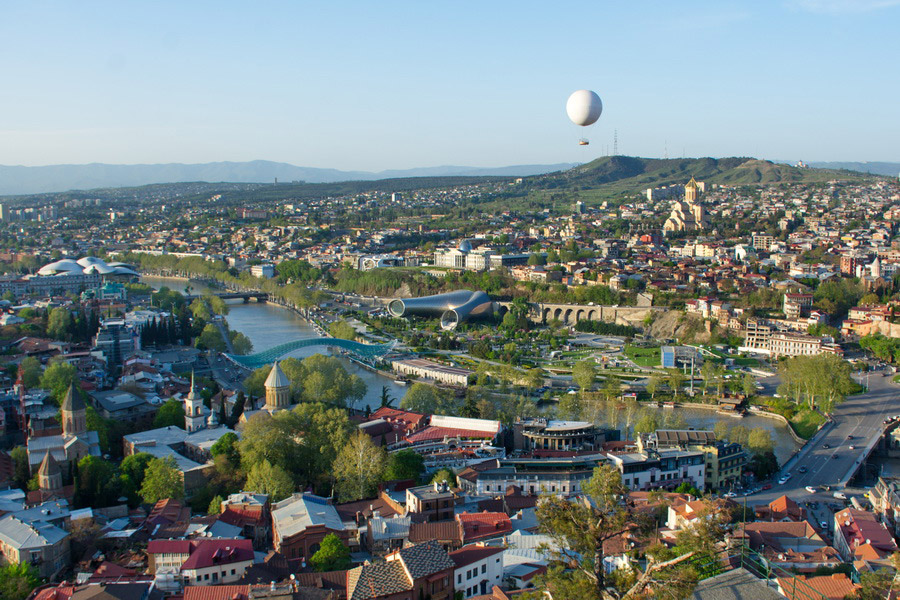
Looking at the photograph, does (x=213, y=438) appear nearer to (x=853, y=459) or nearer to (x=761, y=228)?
(x=853, y=459)

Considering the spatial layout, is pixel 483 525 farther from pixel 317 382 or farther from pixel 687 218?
pixel 687 218

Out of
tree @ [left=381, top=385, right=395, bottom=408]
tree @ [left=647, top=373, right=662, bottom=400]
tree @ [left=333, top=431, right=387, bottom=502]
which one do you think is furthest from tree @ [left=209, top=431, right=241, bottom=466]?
tree @ [left=647, top=373, right=662, bottom=400]

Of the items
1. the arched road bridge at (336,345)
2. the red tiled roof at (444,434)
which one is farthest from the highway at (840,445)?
the arched road bridge at (336,345)

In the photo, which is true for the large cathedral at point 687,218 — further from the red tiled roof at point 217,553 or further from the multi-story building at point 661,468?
the red tiled roof at point 217,553

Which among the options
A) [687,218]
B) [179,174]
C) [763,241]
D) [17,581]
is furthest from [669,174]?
[179,174]

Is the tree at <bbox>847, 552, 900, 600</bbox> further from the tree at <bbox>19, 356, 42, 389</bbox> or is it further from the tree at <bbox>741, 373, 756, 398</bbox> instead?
the tree at <bbox>19, 356, 42, 389</bbox>

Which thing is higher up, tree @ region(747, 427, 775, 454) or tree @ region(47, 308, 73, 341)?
tree @ region(47, 308, 73, 341)

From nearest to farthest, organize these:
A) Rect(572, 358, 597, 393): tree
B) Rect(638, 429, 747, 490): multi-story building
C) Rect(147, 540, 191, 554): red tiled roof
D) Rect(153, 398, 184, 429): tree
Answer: Rect(147, 540, 191, 554): red tiled roof, Rect(638, 429, 747, 490): multi-story building, Rect(153, 398, 184, 429): tree, Rect(572, 358, 597, 393): tree
